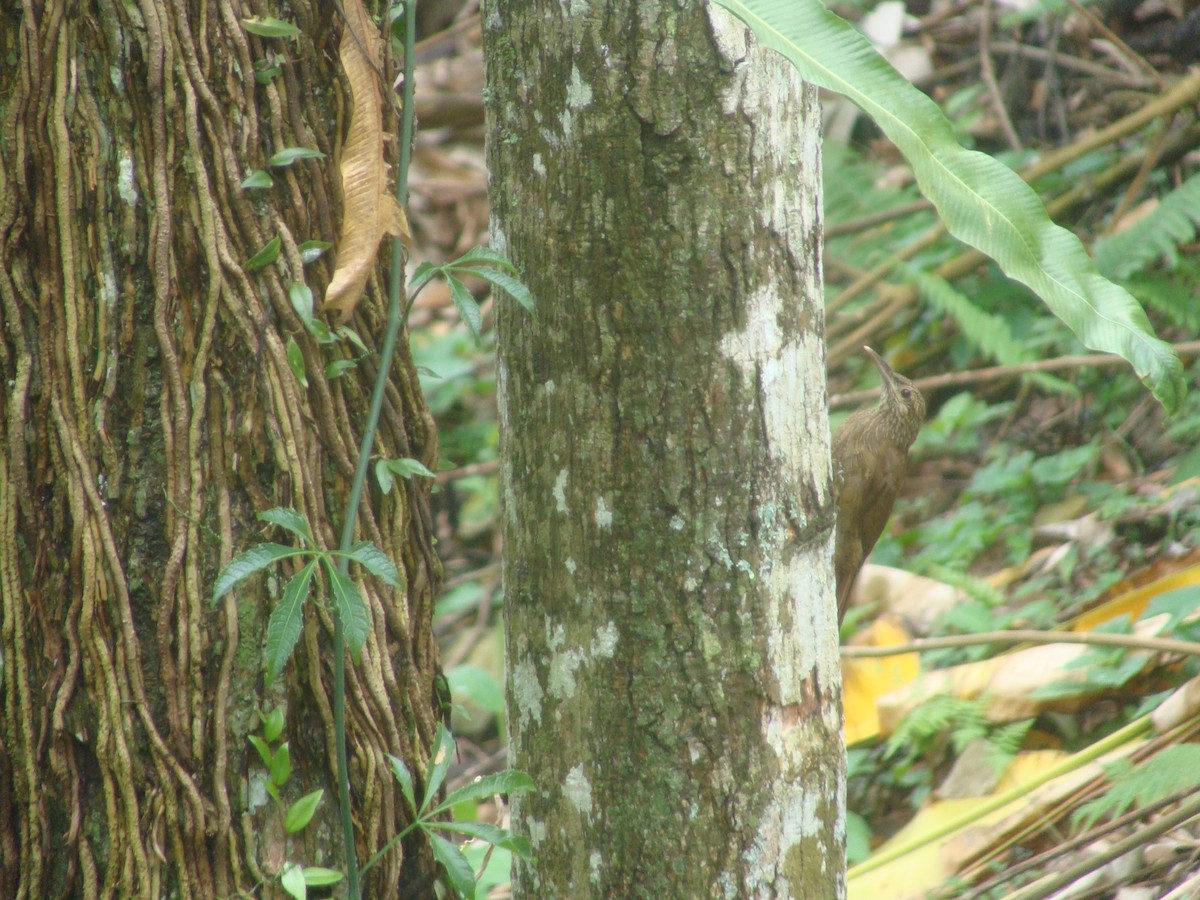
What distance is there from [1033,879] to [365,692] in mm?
1827

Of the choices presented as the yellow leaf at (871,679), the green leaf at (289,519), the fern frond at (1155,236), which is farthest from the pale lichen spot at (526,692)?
the fern frond at (1155,236)

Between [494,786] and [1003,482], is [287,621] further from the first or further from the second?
[1003,482]

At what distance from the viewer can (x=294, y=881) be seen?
1.30 m

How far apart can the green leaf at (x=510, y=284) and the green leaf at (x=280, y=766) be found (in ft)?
1.91

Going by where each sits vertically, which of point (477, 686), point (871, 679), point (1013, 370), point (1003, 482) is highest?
point (1013, 370)

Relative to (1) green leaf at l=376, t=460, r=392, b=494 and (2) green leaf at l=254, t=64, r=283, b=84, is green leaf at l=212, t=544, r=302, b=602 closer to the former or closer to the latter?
(1) green leaf at l=376, t=460, r=392, b=494

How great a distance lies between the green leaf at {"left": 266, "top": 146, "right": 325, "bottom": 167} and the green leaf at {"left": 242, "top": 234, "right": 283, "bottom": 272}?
9 cm

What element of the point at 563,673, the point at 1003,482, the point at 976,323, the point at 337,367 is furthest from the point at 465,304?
the point at 1003,482

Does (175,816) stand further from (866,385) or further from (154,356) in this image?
(866,385)

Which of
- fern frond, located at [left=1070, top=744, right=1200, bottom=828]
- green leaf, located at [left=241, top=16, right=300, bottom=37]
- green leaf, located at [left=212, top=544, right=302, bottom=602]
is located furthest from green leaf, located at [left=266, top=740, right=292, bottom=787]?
fern frond, located at [left=1070, top=744, right=1200, bottom=828]

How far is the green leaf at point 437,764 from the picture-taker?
1379mm

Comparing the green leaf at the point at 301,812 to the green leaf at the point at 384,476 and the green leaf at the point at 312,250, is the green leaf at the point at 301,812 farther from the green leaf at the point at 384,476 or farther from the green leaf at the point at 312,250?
the green leaf at the point at 312,250

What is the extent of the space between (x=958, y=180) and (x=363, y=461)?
0.72 meters

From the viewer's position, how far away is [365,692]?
4.58 ft
